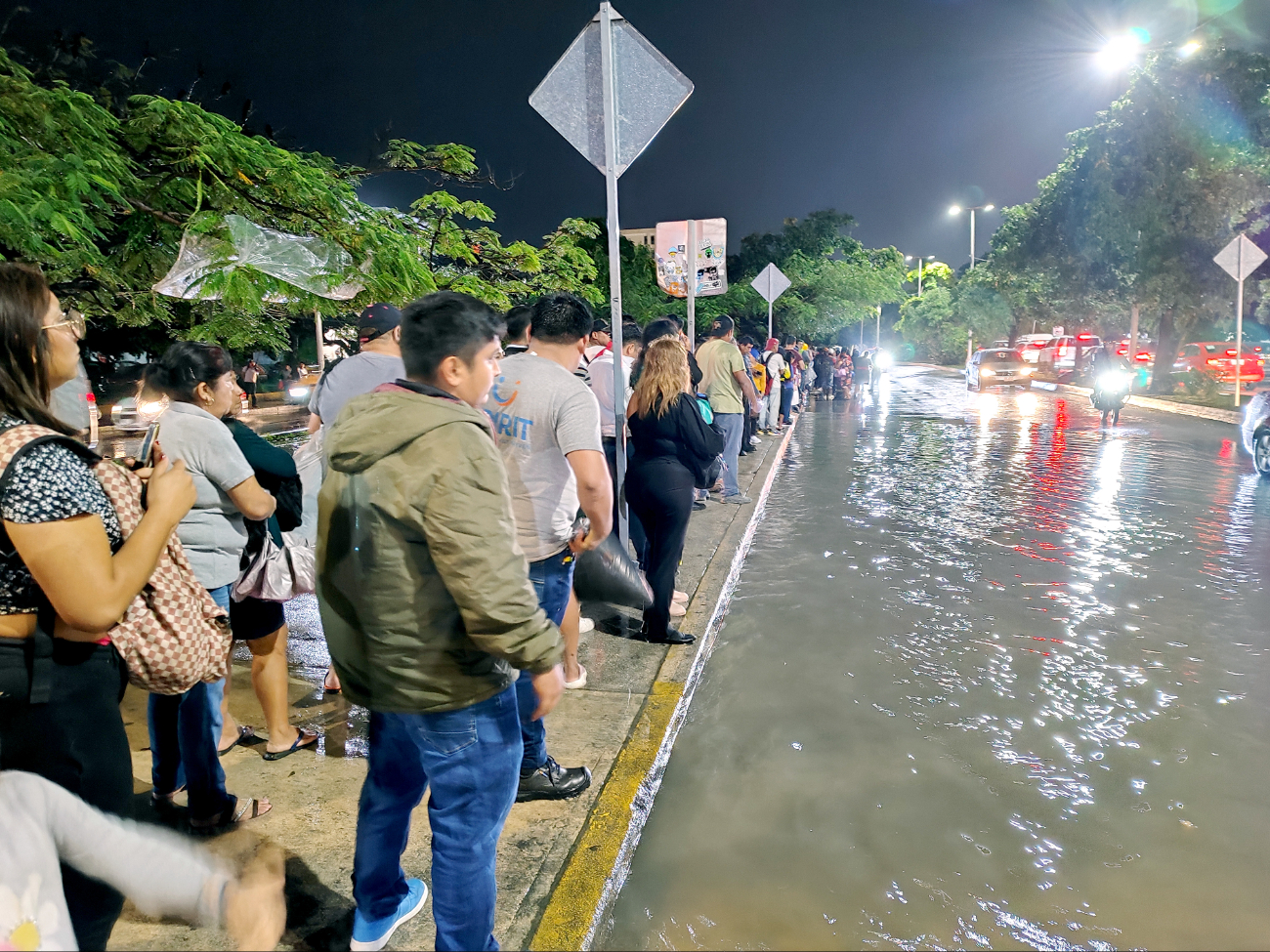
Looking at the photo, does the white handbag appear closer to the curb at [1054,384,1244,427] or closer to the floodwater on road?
the floodwater on road

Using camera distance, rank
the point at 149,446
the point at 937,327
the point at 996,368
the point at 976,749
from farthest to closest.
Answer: the point at 937,327 < the point at 996,368 < the point at 976,749 < the point at 149,446

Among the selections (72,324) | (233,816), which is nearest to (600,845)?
(233,816)

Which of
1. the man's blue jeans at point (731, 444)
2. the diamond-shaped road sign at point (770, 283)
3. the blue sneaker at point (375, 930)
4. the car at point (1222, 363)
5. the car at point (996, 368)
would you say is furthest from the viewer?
the car at point (996, 368)

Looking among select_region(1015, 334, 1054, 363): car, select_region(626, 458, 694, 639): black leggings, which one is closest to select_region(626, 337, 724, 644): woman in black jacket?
select_region(626, 458, 694, 639): black leggings

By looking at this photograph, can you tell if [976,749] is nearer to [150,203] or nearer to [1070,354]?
→ [150,203]

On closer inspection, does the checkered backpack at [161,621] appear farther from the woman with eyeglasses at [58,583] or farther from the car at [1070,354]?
the car at [1070,354]

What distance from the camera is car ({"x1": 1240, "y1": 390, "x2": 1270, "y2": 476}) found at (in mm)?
11172

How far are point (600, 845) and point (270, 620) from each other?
1671 mm

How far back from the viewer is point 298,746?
3971 millimetres

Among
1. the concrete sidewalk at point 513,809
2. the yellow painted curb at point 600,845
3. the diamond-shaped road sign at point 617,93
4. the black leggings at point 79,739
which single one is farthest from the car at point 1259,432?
the black leggings at point 79,739

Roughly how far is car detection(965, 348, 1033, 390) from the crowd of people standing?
3055 centimetres

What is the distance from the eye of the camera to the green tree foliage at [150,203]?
434 centimetres

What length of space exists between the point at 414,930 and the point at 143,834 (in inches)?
52.3

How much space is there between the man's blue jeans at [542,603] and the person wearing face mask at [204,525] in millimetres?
1011
